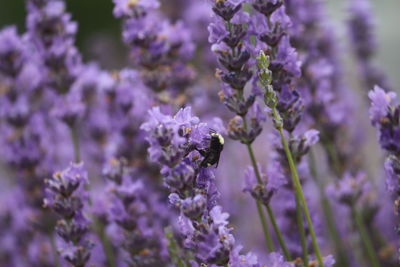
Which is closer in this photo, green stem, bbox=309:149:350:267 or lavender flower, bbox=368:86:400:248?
lavender flower, bbox=368:86:400:248

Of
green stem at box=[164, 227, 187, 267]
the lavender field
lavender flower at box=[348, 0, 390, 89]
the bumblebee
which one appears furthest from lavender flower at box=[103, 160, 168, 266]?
lavender flower at box=[348, 0, 390, 89]

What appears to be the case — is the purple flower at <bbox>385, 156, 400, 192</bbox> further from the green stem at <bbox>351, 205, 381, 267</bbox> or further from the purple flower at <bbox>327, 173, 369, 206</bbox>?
the purple flower at <bbox>327, 173, 369, 206</bbox>

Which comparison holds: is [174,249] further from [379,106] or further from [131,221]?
[379,106]

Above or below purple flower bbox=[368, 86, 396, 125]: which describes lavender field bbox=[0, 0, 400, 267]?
above

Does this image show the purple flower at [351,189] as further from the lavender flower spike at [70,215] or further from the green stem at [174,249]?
the lavender flower spike at [70,215]

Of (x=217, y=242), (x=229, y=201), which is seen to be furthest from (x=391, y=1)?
(x=217, y=242)

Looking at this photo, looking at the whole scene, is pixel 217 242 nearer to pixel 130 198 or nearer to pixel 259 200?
pixel 259 200
